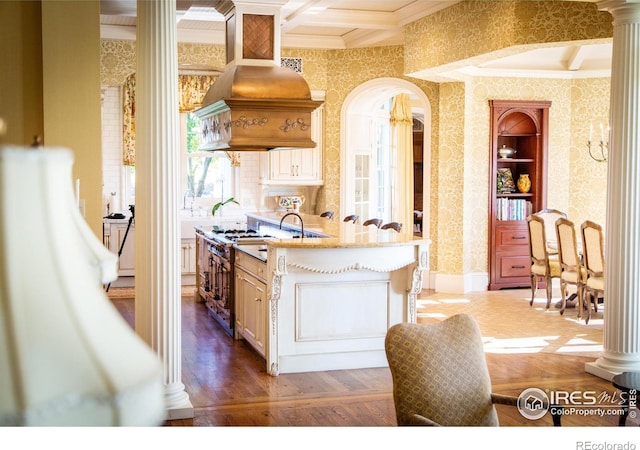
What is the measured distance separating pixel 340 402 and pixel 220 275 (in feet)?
8.94

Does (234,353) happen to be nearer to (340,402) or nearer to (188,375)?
(188,375)

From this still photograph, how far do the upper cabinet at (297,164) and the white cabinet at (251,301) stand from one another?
11.7ft

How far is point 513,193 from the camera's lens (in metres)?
10.1

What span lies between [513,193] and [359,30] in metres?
2.82

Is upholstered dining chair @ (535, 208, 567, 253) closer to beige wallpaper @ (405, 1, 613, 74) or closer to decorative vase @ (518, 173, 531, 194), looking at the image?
decorative vase @ (518, 173, 531, 194)

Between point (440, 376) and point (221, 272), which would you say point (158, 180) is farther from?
point (221, 272)

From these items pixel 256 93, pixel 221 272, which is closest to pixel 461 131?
pixel 221 272

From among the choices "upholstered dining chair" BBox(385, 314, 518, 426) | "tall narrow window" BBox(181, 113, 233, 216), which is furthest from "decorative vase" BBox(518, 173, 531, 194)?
"upholstered dining chair" BBox(385, 314, 518, 426)

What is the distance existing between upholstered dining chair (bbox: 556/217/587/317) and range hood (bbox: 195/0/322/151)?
9.93 ft

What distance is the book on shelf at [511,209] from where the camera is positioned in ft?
32.7

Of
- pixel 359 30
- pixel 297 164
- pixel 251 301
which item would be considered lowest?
pixel 251 301

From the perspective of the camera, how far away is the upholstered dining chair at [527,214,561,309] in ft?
28.0

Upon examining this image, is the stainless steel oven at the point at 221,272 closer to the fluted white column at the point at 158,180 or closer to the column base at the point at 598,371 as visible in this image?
the fluted white column at the point at 158,180

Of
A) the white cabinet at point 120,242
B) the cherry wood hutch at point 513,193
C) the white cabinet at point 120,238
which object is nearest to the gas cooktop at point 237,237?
the white cabinet at point 120,242
